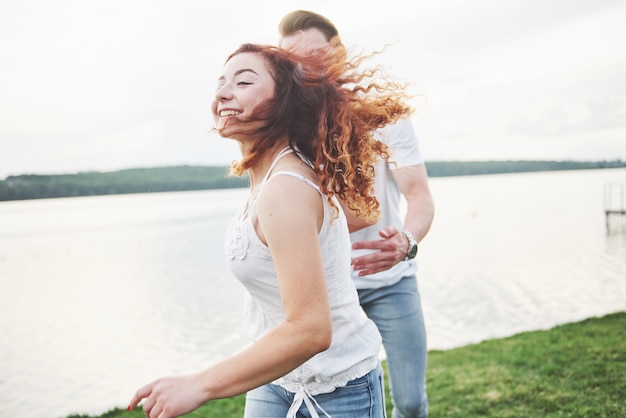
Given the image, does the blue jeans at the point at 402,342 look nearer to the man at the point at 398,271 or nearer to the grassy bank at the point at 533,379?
the man at the point at 398,271

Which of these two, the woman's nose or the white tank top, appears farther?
the woman's nose

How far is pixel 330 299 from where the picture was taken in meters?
1.89

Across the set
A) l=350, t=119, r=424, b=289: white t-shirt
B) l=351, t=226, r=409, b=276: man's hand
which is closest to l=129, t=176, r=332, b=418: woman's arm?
l=351, t=226, r=409, b=276: man's hand

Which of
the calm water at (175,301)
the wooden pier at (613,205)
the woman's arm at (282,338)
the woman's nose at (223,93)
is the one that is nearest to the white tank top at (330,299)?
the woman's arm at (282,338)

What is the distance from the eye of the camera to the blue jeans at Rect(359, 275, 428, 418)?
321 centimetres

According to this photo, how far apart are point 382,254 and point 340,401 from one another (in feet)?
2.94

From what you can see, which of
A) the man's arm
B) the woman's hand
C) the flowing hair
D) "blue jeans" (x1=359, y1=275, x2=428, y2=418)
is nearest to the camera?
the woman's hand

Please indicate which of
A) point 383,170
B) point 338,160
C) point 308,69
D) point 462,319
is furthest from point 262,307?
point 462,319

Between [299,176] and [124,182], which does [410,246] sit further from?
[124,182]

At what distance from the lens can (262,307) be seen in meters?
1.93

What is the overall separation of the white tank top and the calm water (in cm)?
912

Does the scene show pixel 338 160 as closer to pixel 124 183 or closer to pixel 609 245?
pixel 609 245

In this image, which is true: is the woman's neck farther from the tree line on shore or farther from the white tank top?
the tree line on shore

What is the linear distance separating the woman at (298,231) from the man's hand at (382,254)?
0.56 m
